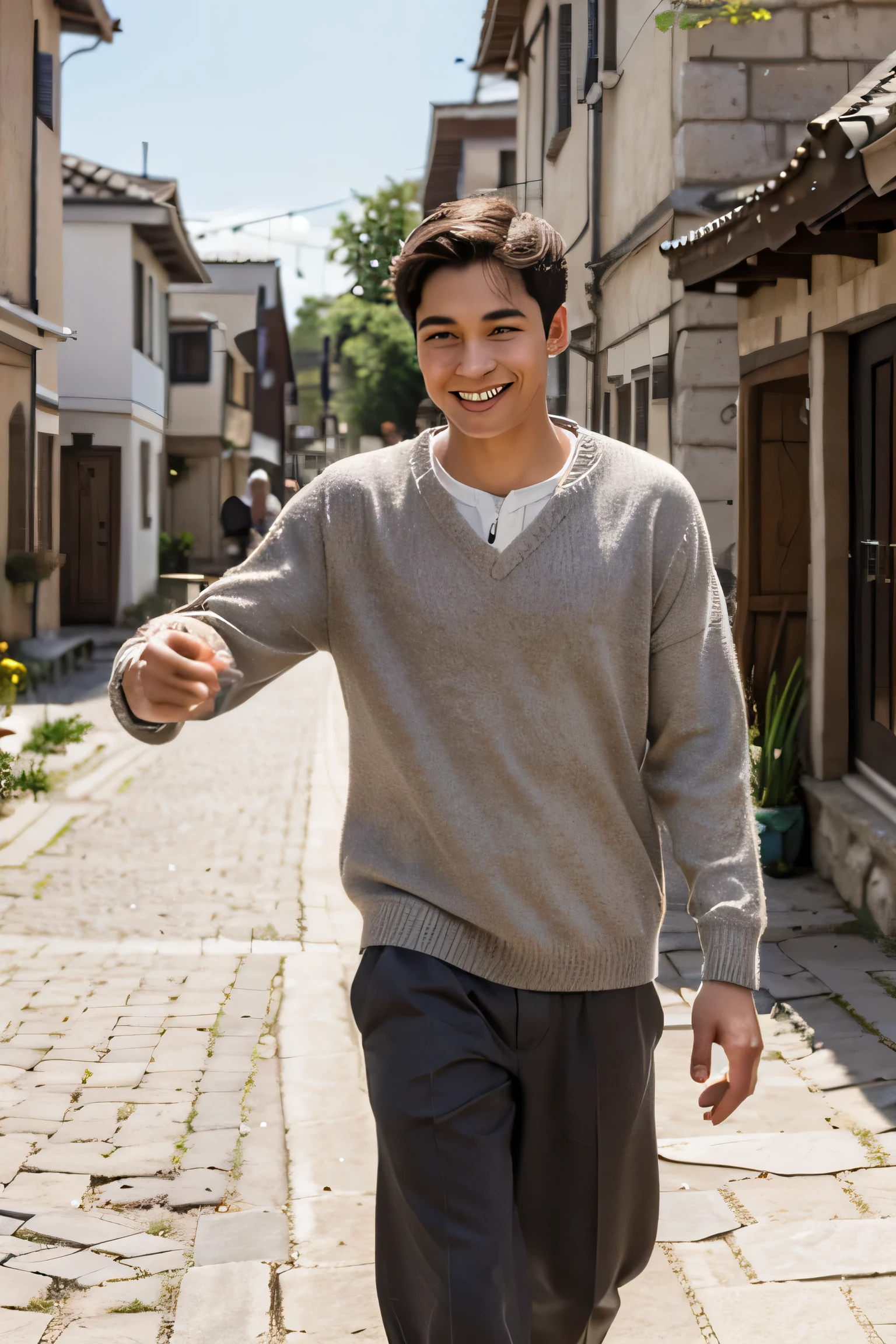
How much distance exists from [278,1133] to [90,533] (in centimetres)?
1313

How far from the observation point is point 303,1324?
3330 mm

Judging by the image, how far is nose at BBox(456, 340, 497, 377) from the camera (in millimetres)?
2322

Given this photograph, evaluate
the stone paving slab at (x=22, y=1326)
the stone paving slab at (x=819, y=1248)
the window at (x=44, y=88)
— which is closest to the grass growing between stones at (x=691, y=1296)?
the stone paving slab at (x=819, y=1248)

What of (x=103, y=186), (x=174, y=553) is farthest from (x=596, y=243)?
(x=103, y=186)

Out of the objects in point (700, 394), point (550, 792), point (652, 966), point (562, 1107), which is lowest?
point (562, 1107)

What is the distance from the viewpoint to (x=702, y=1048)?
7.49ft

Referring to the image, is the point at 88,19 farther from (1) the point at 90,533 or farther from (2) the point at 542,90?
(1) the point at 90,533

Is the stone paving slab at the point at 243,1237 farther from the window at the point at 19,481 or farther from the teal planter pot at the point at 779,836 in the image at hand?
the window at the point at 19,481

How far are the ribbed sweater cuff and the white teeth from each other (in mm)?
863

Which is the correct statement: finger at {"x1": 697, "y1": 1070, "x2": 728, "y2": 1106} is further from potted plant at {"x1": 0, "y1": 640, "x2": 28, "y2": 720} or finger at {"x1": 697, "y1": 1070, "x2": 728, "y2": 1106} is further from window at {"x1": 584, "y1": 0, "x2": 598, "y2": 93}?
window at {"x1": 584, "y1": 0, "x2": 598, "y2": 93}

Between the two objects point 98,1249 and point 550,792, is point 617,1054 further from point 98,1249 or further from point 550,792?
point 98,1249

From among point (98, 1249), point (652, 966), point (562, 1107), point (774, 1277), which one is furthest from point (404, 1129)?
point (98, 1249)

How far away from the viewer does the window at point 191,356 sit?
105 ft

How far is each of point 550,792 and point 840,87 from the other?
8.30 metres
